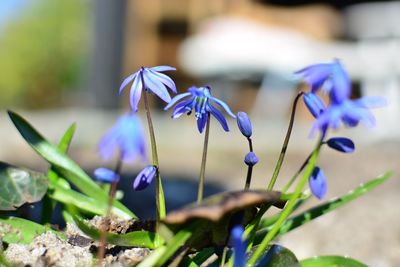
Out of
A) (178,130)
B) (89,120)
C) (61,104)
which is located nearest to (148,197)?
(178,130)

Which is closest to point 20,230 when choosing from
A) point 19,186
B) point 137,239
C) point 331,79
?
point 19,186

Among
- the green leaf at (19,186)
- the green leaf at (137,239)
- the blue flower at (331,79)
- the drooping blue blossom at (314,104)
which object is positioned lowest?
the green leaf at (19,186)

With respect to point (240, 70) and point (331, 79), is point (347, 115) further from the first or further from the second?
point (240, 70)

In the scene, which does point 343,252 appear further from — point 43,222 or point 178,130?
point 178,130

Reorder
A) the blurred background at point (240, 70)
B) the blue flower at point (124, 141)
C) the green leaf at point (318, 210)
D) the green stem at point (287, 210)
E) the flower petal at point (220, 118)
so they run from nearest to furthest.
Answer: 1. the blue flower at point (124, 141)
2. the green stem at point (287, 210)
3. the flower petal at point (220, 118)
4. the green leaf at point (318, 210)
5. the blurred background at point (240, 70)

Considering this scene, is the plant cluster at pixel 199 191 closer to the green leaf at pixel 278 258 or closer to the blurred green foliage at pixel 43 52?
the green leaf at pixel 278 258

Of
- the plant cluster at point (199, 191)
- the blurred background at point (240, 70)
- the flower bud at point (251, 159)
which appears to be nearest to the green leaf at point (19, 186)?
the plant cluster at point (199, 191)

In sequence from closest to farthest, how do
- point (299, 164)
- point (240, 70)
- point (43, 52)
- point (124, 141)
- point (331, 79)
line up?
1. point (124, 141)
2. point (331, 79)
3. point (299, 164)
4. point (240, 70)
5. point (43, 52)
